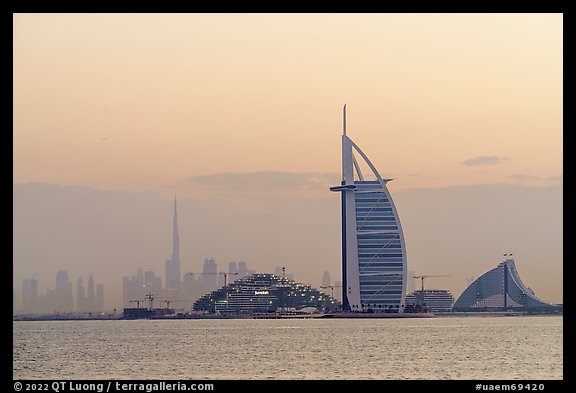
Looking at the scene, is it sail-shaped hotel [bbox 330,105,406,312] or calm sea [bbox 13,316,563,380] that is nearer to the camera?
calm sea [bbox 13,316,563,380]

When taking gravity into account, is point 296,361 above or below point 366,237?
below

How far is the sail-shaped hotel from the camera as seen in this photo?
183 meters

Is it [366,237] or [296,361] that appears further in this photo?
[366,237]

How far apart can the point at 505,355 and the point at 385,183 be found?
116269 millimetres

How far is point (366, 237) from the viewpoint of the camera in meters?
184

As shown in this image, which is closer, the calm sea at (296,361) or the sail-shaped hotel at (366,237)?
the calm sea at (296,361)

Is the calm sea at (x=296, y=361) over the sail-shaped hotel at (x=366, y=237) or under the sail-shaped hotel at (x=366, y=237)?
under

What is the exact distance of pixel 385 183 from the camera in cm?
18462

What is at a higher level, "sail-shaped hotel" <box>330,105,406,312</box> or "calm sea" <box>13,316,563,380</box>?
"sail-shaped hotel" <box>330,105,406,312</box>

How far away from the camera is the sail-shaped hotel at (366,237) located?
600ft
